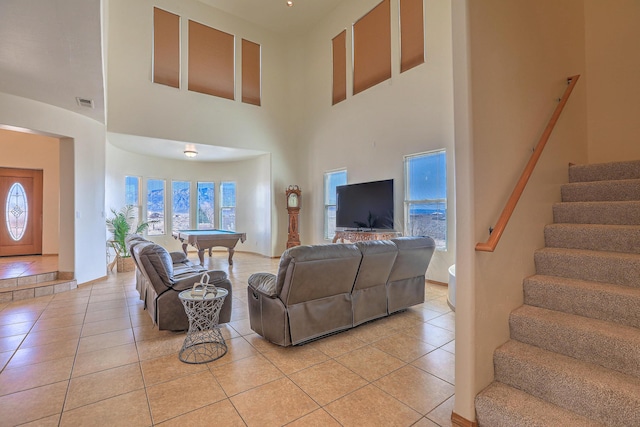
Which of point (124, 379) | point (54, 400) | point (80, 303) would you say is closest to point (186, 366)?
point (124, 379)

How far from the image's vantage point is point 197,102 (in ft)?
22.9

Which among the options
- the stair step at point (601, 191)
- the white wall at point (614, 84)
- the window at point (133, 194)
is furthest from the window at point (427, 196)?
the window at point (133, 194)

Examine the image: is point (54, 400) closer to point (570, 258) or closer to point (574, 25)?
point (570, 258)

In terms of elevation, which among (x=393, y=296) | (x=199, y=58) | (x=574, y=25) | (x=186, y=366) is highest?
(x=199, y=58)

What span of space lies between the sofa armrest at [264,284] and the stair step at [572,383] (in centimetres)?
179

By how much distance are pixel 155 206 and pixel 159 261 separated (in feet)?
21.4

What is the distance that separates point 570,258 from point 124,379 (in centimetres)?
346

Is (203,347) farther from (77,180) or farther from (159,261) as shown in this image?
(77,180)

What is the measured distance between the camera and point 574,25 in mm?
3293

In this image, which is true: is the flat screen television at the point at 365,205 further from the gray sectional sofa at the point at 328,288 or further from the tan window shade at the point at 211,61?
the tan window shade at the point at 211,61

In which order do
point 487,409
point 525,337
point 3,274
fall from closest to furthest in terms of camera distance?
point 487,409 < point 525,337 < point 3,274

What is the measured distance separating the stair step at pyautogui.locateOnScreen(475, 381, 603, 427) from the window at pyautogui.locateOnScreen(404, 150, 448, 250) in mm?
3416

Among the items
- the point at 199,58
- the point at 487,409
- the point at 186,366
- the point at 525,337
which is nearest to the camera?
the point at 487,409

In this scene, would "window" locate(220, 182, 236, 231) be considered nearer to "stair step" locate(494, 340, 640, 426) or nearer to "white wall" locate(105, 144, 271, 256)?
"white wall" locate(105, 144, 271, 256)
